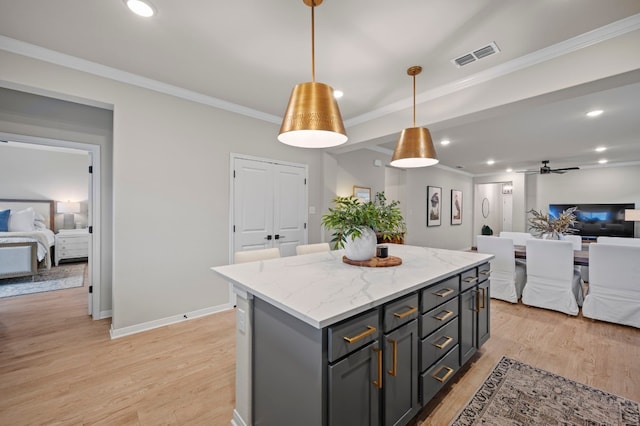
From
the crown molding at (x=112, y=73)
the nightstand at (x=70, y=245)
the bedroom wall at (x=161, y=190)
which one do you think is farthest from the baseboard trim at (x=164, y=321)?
the nightstand at (x=70, y=245)

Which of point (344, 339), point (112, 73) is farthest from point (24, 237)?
point (344, 339)

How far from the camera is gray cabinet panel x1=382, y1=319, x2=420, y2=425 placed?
1342 millimetres

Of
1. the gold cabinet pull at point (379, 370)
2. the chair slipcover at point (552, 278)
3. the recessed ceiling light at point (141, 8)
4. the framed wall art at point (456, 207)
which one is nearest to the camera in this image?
the gold cabinet pull at point (379, 370)

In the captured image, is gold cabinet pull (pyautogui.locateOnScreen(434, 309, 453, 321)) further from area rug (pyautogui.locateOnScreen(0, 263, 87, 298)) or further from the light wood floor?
area rug (pyautogui.locateOnScreen(0, 263, 87, 298))

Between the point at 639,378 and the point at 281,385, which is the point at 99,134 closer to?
the point at 281,385

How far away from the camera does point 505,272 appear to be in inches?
149

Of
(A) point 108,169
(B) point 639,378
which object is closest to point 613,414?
(B) point 639,378

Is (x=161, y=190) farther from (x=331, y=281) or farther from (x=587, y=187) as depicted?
(x=587, y=187)

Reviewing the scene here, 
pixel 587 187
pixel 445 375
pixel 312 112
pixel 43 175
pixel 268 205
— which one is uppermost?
pixel 43 175

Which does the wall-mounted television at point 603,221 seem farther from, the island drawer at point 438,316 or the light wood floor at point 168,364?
the island drawer at point 438,316

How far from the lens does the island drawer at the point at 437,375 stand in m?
1.62

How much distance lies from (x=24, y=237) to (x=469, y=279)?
7036 millimetres

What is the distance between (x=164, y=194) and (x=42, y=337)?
1.84 metres

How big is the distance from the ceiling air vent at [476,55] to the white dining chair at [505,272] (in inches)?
98.9
